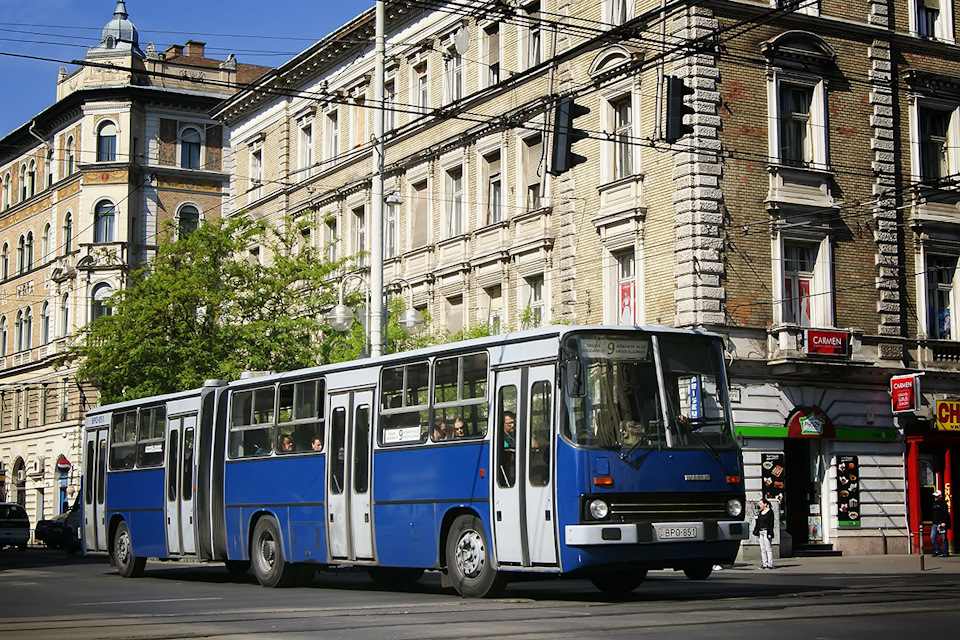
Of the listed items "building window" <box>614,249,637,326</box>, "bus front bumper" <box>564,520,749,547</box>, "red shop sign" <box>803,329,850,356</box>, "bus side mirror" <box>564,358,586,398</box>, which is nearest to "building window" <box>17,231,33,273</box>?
"building window" <box>614,249,637,326</box>

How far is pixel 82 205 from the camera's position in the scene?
67.8m

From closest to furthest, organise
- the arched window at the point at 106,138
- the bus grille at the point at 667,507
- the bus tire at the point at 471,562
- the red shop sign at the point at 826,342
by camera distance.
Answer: the bus grille at the point at 667,507 < the bus tire at the point at 471,562 < the red shop sign at the point at 826,342 < the arched window at the point at 106,138

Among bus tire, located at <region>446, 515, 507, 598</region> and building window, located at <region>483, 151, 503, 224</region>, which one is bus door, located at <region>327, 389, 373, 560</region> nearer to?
bus tire, located at <region>446, 515, 507, 598</region>

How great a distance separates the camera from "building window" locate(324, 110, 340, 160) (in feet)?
160

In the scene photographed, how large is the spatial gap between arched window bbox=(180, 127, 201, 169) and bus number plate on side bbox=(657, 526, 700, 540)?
59.0m

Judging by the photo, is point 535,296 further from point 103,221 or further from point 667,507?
Answer: point 103,221

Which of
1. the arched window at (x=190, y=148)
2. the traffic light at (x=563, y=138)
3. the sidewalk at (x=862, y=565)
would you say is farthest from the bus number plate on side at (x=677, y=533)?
the arched window at (x=190, y=148)

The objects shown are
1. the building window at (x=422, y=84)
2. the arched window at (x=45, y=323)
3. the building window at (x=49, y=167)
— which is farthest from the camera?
the building window at (x=49, y=167)

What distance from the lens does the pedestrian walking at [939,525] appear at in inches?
1297

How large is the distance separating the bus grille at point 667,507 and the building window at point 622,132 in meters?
19.1

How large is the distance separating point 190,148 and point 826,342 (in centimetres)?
4583

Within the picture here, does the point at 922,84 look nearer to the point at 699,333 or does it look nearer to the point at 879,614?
the point at 699,333

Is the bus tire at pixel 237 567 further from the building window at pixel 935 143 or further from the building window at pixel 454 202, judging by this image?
the building window at pixel 935 143

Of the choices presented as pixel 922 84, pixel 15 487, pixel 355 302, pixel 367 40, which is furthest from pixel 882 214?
pixel 15 487
